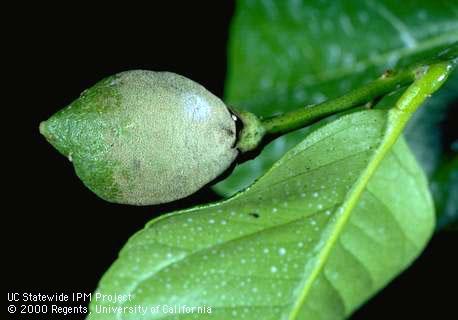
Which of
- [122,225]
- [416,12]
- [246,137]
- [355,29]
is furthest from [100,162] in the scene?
[416,12]

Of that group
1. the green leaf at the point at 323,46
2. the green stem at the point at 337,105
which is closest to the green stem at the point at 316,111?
the green stem at the point at 337,105

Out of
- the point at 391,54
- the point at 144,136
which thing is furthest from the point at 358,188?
the point at 391,54

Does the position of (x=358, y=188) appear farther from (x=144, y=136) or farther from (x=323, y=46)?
(x=323, y=46)

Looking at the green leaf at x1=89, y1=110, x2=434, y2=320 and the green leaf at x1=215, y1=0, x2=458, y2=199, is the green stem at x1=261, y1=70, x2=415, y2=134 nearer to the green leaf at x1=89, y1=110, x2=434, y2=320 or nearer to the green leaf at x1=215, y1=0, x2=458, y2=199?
the green leaf at x1=89, y1=110, x2=434, y2=320

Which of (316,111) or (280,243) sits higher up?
(316,111)

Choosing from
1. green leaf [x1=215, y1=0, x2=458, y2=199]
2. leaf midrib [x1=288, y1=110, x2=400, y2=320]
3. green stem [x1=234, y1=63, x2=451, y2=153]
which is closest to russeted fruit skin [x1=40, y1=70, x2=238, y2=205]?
green stem [x1=234, y1=63, x2=451, y2=153]
